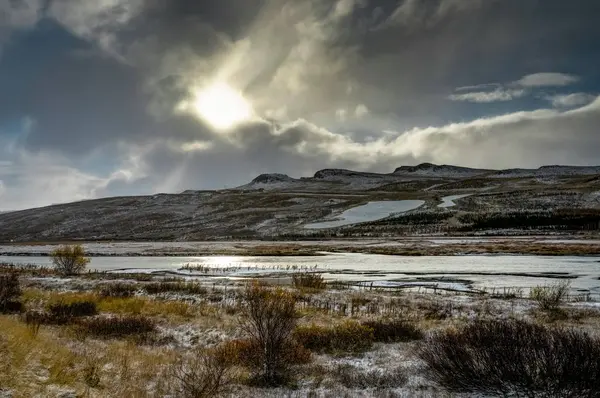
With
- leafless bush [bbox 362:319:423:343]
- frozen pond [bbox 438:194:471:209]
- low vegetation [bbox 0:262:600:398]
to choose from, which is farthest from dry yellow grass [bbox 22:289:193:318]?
frozen pond [bbox 438:194:471:209]

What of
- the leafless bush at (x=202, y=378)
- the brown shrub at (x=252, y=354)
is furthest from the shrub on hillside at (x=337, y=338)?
the leafless bush at (x=202, y=378)

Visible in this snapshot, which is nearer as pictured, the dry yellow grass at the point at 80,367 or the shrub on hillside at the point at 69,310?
the dry yellow grass at the point at 80,367

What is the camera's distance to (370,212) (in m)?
119

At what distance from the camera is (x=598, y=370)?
867 cm

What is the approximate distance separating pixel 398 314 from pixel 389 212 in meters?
101

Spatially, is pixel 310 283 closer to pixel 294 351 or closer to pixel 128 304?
pixel 128 304

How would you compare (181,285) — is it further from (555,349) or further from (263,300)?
(555,349)

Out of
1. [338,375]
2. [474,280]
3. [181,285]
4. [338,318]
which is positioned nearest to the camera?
[338,375]

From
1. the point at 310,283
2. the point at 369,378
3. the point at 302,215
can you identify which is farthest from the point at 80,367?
the point at 302,215

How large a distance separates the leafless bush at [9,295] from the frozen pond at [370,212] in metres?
84.8

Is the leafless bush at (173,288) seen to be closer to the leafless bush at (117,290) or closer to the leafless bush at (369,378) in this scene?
the leafless bush at (117,290)

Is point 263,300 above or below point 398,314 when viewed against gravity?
above

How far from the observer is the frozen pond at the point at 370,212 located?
108938mm

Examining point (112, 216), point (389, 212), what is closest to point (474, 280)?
point (389, 212)
